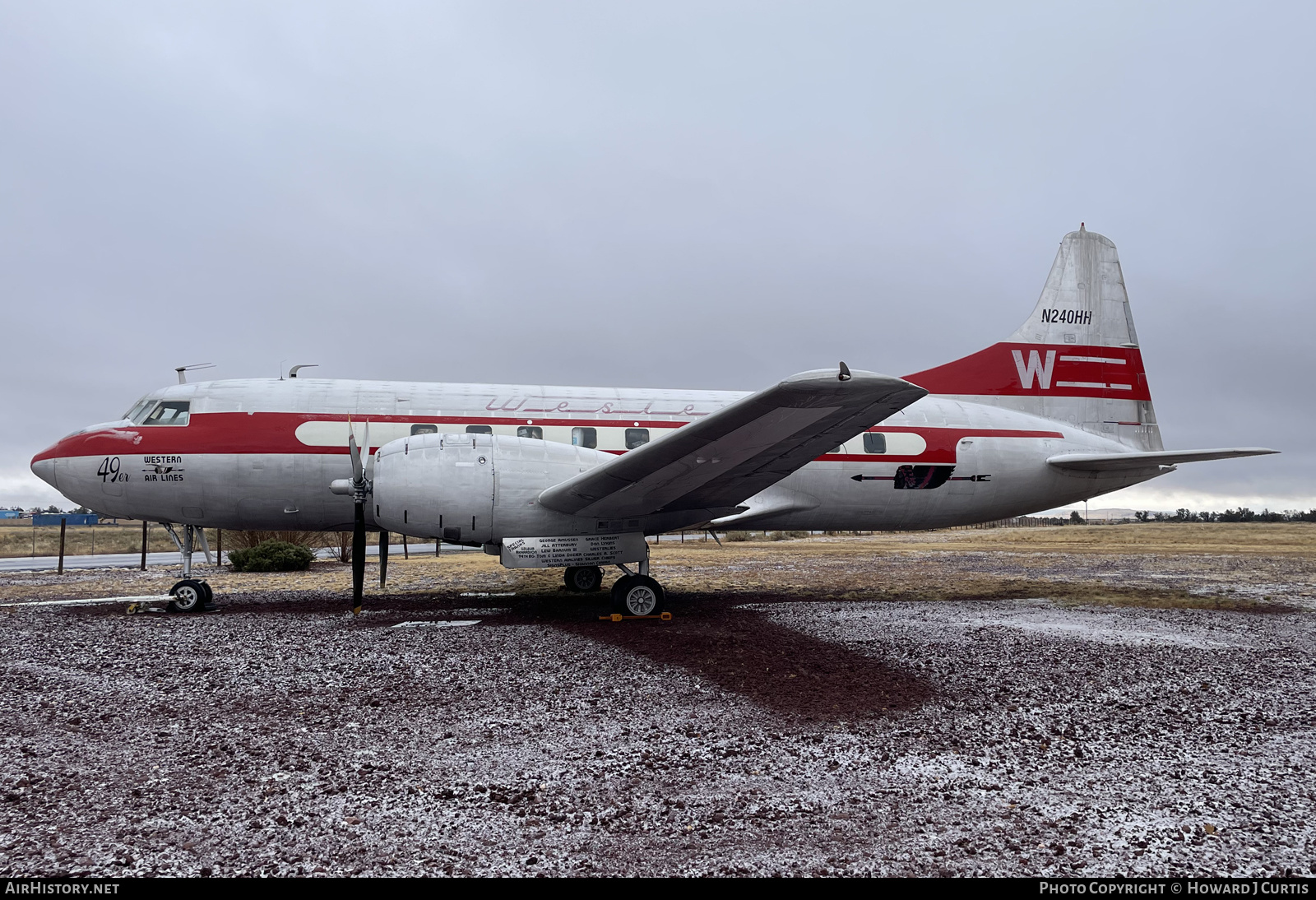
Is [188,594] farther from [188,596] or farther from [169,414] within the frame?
[169,414]

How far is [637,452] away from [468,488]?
242 cm

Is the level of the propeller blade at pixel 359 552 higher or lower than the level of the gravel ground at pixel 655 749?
higher

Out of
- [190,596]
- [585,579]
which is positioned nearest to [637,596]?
[585,579]

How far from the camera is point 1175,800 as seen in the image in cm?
348

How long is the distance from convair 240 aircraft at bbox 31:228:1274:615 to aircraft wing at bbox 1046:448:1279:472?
0.16 ft

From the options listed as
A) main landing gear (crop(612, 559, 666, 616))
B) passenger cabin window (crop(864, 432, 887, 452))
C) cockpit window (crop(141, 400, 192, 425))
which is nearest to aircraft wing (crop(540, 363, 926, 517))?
main landing gear (crop(612, 559, 666, 616))

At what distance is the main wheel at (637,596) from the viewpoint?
9.38 meters

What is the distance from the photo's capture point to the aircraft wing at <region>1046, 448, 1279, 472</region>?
11.7 meters

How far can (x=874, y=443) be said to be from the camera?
38.8 ft

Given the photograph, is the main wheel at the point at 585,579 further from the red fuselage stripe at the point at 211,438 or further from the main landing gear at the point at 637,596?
the red fuselage stripe at the point at 211,438

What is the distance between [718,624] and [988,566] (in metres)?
15.0

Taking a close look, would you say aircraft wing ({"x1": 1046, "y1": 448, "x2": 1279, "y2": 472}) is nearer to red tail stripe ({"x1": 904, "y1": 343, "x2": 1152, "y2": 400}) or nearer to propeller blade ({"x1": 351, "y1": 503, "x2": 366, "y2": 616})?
red tail stripe ({"x1": 904, "y1": 343, "x2": 1152, "y2": 400})

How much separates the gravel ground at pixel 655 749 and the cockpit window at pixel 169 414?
3185 millimetres

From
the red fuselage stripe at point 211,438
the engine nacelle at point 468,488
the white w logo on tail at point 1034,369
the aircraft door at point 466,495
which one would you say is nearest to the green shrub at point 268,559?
the red fuselage stripe at point 211,438
